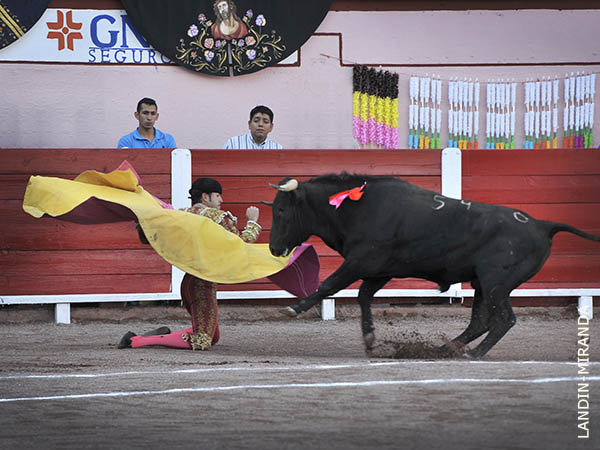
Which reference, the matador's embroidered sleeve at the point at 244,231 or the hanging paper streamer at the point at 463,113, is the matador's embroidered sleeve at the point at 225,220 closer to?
the matador's embroidered sleeve at the point at 244,231

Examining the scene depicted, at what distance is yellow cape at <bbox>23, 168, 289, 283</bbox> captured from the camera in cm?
543

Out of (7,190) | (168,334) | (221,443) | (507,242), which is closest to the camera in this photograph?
(221,443)

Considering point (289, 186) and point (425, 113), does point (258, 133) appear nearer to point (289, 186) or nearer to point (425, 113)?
point (425, 113)

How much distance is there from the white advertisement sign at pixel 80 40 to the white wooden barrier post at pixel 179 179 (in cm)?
166

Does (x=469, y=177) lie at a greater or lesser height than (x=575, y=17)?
lesser

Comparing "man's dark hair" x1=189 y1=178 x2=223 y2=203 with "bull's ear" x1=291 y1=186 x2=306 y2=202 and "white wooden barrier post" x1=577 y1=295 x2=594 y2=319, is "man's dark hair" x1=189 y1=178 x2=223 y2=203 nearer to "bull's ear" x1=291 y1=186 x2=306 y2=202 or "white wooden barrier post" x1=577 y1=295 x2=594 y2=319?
"bull's ear" x1=291 y1=186 x2=306 y2=202

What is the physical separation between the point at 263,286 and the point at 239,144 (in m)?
1.11

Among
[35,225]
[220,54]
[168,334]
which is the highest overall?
[220,54]

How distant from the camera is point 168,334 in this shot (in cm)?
572

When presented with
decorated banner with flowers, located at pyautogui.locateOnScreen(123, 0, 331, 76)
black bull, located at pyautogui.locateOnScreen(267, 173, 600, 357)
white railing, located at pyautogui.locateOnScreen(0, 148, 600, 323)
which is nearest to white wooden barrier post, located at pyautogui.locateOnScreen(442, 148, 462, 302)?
white railing, located at pyautogui.locateOnScreen(0, 148, 600, 323)

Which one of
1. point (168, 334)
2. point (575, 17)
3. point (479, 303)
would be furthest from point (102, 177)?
point (575, 17)

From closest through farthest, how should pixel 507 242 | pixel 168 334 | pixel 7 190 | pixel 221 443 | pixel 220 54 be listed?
1. pixel 221 443
2. pixel 507 242
3. pixel 168 334
4. pixel 7 190
5. pixel 220 54

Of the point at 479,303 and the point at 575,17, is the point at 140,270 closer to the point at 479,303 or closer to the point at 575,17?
the point at 479,303

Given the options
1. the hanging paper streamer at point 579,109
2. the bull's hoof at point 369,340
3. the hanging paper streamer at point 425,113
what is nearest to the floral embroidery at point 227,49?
the hanging paper streamer at point 425,113
